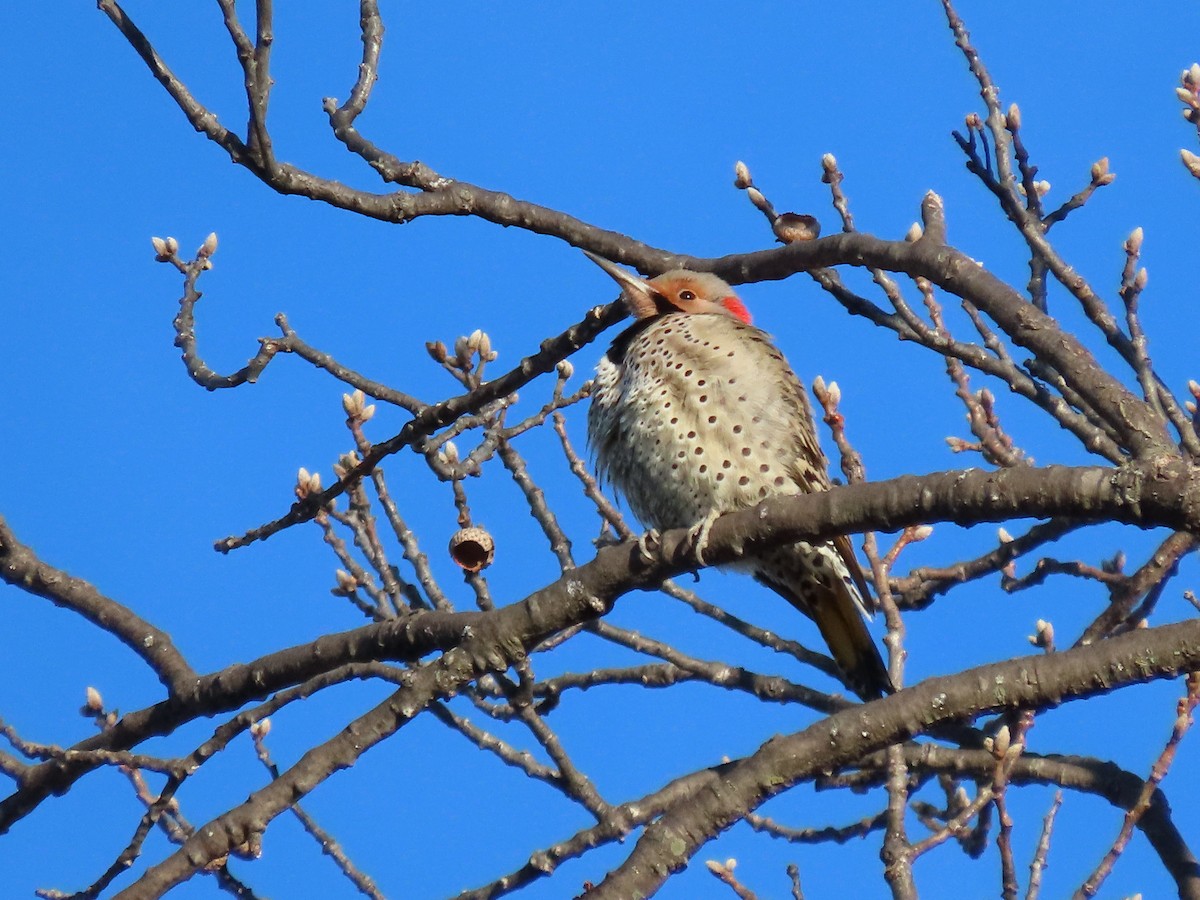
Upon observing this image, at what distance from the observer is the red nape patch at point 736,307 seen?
635cm

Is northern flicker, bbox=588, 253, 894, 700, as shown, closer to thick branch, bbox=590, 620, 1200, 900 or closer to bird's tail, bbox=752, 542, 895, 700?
bird's tail, bbox=752, 542, 895, 700

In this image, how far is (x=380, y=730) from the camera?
3287 mm

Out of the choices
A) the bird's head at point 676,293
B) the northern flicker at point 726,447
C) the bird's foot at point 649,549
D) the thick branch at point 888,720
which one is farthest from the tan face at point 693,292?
the thick branch at point 888,720

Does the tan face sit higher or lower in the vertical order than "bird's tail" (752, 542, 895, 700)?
higher

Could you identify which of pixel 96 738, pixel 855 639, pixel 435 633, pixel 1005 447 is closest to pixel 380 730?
pixel 435 633

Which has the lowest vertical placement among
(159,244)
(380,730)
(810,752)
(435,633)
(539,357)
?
(810,752)

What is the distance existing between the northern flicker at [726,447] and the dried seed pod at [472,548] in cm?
136

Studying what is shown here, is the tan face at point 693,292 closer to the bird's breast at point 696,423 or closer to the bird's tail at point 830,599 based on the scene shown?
the bird's breast at point 696,423

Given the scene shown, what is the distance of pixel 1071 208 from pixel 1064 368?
47.3 inches

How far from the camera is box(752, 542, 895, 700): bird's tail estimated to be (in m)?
4.95

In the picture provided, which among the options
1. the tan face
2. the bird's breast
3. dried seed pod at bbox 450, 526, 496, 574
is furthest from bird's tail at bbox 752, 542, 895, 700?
dried seed pod at bbox 450, 526, 496, 574

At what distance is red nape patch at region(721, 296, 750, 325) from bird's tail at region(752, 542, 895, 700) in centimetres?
140

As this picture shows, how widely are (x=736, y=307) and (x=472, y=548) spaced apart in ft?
10.1

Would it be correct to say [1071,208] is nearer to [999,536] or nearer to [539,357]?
[999,536]
